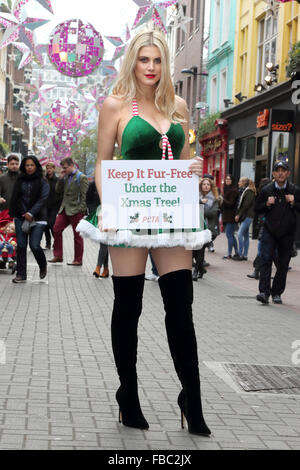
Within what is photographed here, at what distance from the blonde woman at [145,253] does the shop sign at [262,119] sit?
22.6 m

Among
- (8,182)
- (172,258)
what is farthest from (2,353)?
(8,182)

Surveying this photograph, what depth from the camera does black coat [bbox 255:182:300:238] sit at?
35.1ft

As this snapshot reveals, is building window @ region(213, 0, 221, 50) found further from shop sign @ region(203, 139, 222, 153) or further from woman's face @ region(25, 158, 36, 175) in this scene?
woman's face @ region(25, 158, 36, 175)

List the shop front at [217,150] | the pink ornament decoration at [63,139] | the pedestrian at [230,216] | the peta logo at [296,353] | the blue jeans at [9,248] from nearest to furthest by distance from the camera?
1. the peta logo at [296,353]
2. the blue jeans at [9,248]
3. the pedestrian at [230,216]
4. the pink ornament decoration at [63,139]
5. the shop front at [217,150]

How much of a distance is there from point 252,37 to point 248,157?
435 cm

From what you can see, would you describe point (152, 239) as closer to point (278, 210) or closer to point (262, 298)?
point (262, 298)

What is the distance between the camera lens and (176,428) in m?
4.25

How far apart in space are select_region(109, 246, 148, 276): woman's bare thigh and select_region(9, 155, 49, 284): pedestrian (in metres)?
7.58

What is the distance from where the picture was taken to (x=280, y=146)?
81.7 ft

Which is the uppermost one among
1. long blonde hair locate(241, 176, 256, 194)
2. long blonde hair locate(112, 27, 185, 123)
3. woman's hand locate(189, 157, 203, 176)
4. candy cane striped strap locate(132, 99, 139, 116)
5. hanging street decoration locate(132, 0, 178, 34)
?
hanging street decoration locate(132, 0, 178, 34)

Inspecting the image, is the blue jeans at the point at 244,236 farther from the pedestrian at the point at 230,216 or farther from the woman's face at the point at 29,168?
the woman's face at the point at 29,168

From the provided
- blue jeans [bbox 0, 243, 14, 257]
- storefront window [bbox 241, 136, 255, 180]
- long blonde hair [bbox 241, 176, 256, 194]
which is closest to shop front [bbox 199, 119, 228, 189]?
storefront window [bbox 241, 136, 255, 180]

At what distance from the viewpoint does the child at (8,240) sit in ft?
42.5

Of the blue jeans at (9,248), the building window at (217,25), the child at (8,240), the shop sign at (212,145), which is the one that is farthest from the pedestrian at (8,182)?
the building window at (217,25)
